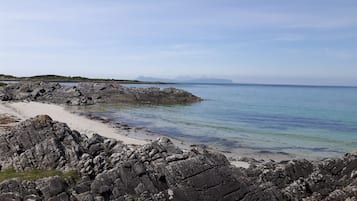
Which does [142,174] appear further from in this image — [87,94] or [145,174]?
[87,94]

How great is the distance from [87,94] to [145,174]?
71.9 meters

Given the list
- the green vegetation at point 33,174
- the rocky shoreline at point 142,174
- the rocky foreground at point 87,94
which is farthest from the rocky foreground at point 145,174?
the rocky foreground at point 87,94

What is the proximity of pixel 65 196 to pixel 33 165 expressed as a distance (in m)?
4.22

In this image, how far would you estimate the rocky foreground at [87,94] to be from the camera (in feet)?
260

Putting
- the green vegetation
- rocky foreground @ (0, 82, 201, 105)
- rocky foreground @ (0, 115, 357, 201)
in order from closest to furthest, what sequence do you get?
1. rocky foreground @ (0, 115, 357, 201)
2. the green vegetation
3. rocky foreground @ (0, 82, 201, 105)

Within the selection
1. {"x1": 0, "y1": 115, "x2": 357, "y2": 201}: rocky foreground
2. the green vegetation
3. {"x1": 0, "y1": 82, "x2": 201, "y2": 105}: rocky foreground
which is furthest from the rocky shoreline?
{"x1": 0, "y1": 82, "x2": 201, "y2": 105}: rocky foreground

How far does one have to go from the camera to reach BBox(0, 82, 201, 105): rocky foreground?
79375 millimetres

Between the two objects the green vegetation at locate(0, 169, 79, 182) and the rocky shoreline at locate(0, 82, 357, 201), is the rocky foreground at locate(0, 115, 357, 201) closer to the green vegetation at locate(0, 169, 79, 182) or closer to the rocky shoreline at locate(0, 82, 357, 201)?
the rocky shoreline at locate(0, 82, 357, 201)

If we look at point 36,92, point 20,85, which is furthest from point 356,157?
Result: point 20,85

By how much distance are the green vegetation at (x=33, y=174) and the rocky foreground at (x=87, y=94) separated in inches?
2319

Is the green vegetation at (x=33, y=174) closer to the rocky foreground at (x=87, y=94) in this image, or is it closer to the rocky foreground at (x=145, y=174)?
the rocky foreground at (x=145, y=174)

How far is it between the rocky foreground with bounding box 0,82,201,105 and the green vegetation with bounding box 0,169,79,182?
5890 centimetres

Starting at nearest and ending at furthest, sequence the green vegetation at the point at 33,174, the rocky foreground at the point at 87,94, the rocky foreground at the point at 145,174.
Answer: the rocky foreground at the point at 145,174 < the green vegetation at the point at 33,174 < the rocky foreground at the point at 87,94

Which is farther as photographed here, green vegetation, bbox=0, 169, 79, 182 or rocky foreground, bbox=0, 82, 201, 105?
rocky foreground, bbox=0, 82, 201, 105
